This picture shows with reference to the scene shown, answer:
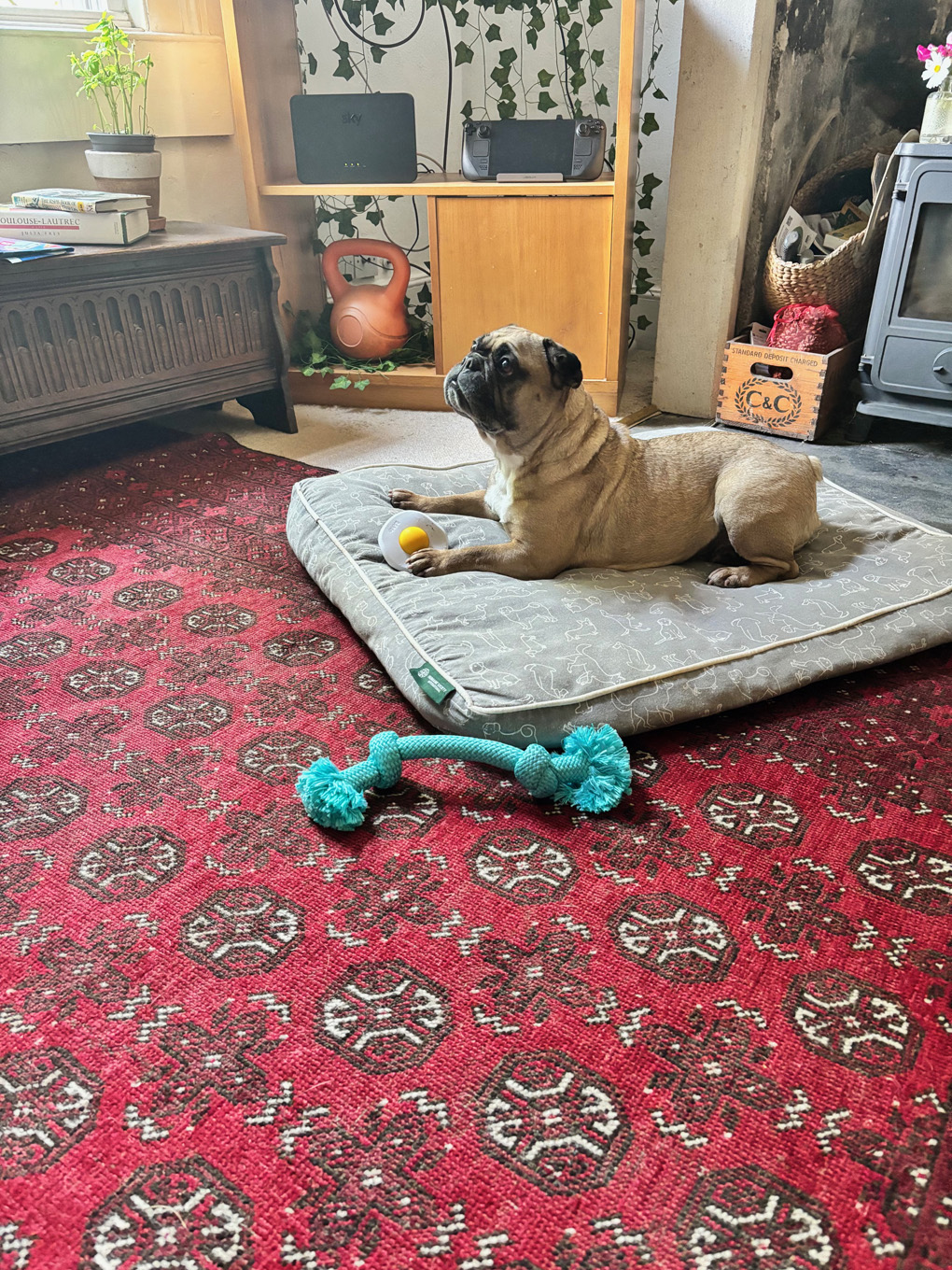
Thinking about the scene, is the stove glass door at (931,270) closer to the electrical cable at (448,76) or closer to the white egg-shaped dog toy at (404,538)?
the white egg-shaped dog toy at (404,538)

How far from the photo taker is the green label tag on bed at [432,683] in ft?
5.04

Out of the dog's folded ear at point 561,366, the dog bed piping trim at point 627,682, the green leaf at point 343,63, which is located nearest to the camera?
the dog bed piping trim at point 627,682

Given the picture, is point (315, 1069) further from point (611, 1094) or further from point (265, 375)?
point (265, 375)

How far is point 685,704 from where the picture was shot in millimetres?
1556

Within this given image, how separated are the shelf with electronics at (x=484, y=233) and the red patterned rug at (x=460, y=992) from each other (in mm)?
1918

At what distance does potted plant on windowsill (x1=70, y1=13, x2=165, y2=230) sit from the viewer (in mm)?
2768

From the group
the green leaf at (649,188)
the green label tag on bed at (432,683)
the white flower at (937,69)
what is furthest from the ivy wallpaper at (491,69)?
the green label tag on bed at (432,683)

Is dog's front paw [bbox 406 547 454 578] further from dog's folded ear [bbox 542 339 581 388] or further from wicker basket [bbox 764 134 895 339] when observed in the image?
wicker basket [bbox 764 134 895 339]

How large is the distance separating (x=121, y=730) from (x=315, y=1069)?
0.81m

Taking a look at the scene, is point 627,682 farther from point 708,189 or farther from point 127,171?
point 127,171

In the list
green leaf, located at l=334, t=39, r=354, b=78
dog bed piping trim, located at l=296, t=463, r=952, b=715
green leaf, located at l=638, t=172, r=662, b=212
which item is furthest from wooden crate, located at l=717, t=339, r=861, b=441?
green leaf, located at l=334, t=39, r=354, b=78

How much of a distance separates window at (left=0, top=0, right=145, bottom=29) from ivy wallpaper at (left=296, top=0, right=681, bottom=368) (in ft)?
2.58

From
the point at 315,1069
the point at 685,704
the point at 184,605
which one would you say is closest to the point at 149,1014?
the point at 315,1069

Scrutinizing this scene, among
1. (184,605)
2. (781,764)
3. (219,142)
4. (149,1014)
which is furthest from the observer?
(219,142)
